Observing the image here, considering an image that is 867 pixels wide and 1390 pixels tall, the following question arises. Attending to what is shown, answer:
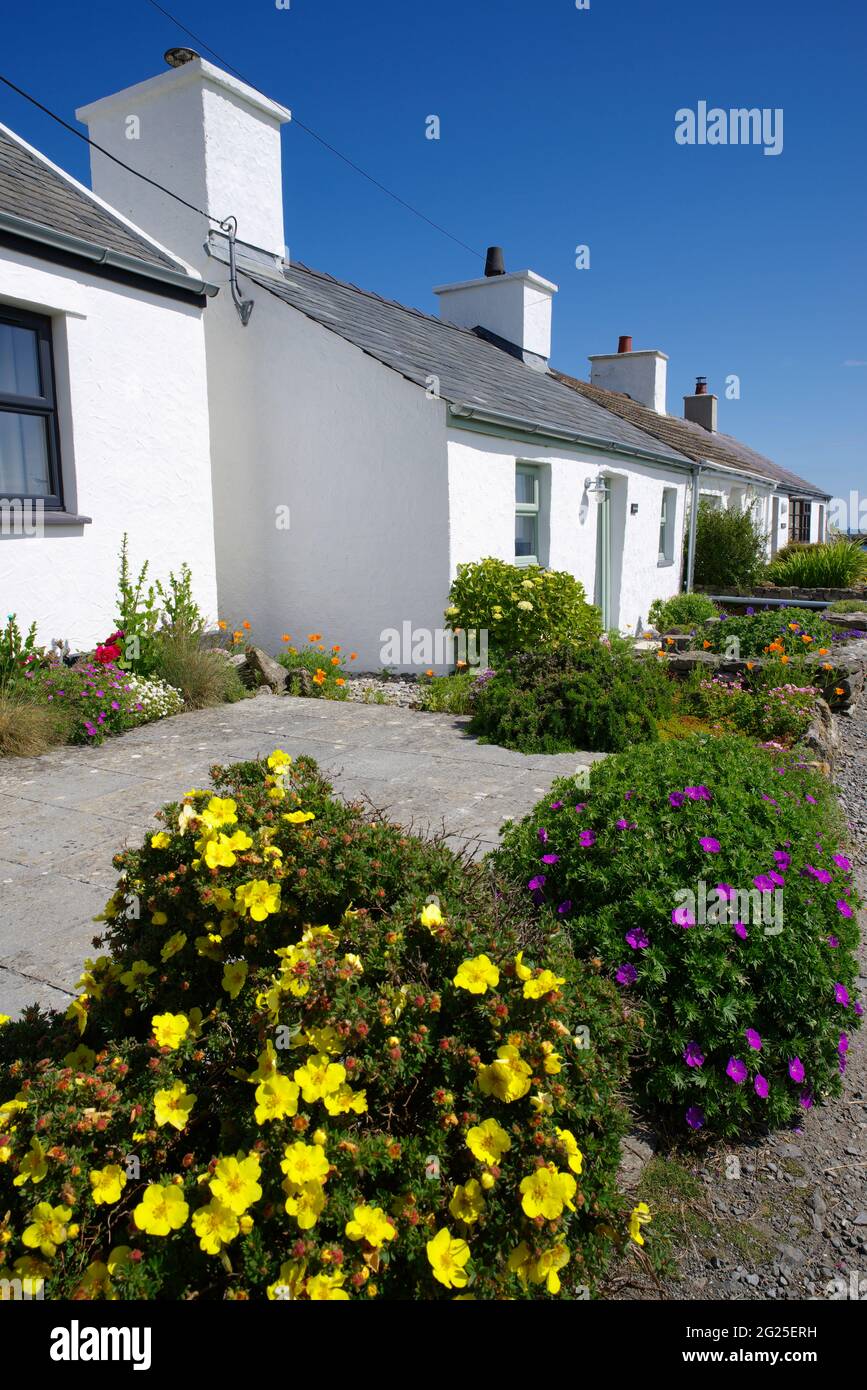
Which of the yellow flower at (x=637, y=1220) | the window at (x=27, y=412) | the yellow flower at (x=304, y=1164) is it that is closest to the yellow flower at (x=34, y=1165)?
the yellow flower at (x=304, y=1164)

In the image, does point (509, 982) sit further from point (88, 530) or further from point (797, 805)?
point (88, 530)

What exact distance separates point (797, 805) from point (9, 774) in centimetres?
483

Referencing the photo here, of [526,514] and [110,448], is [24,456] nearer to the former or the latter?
[110,448]

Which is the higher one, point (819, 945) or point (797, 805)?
point (797, 805)

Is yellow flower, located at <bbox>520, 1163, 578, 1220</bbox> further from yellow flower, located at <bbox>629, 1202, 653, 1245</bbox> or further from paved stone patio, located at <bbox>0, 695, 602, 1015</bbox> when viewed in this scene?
paved stone patio, located at <bbox>0, 695, 602, 1015</bbox>

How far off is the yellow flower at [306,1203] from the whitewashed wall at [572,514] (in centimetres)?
804

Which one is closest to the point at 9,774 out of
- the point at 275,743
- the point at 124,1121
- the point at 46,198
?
the point at 275,743

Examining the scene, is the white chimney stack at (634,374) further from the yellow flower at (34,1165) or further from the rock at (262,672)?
the yellow flower at (34,1165)

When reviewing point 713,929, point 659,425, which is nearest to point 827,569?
point 659,425

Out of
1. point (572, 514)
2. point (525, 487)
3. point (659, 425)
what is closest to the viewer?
point (525, 487)

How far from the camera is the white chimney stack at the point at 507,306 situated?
1527cm

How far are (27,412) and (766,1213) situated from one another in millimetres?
7556

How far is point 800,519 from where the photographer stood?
29.7 m
